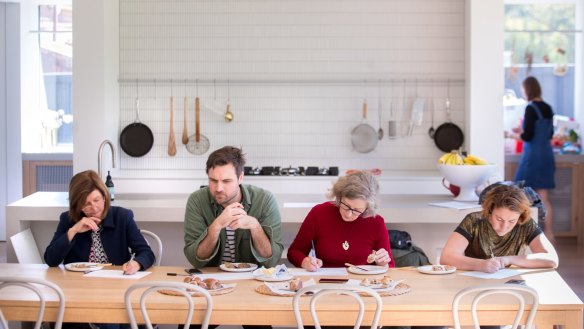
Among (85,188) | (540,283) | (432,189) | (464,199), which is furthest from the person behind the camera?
(432,189)

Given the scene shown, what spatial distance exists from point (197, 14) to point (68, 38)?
2.05 meters

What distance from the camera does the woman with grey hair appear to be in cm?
392

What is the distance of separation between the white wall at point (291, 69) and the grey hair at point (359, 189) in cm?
306

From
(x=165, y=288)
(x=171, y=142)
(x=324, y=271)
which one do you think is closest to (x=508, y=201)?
(x=324, y=271)

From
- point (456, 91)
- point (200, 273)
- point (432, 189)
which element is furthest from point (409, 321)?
point (456, 91)

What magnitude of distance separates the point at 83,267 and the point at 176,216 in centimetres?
111

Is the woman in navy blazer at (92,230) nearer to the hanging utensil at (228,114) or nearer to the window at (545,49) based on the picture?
the hanging utensil at (228,114)

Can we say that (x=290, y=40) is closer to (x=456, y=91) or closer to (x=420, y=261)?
(x=456, y=91)

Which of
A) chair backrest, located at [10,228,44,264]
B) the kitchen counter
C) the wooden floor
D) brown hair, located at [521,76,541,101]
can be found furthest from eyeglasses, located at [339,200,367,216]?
brown hair, located at [521,76,541,101]

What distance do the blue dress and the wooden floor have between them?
636mm

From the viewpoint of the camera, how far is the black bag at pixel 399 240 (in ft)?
15.1

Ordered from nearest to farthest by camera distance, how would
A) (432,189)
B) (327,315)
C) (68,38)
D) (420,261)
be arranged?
(327,315), (420,261), (432,189), (68,38)

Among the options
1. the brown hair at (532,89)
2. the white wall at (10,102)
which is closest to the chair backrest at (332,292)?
the brown hair at (532,89)

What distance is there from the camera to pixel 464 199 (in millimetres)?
5238
